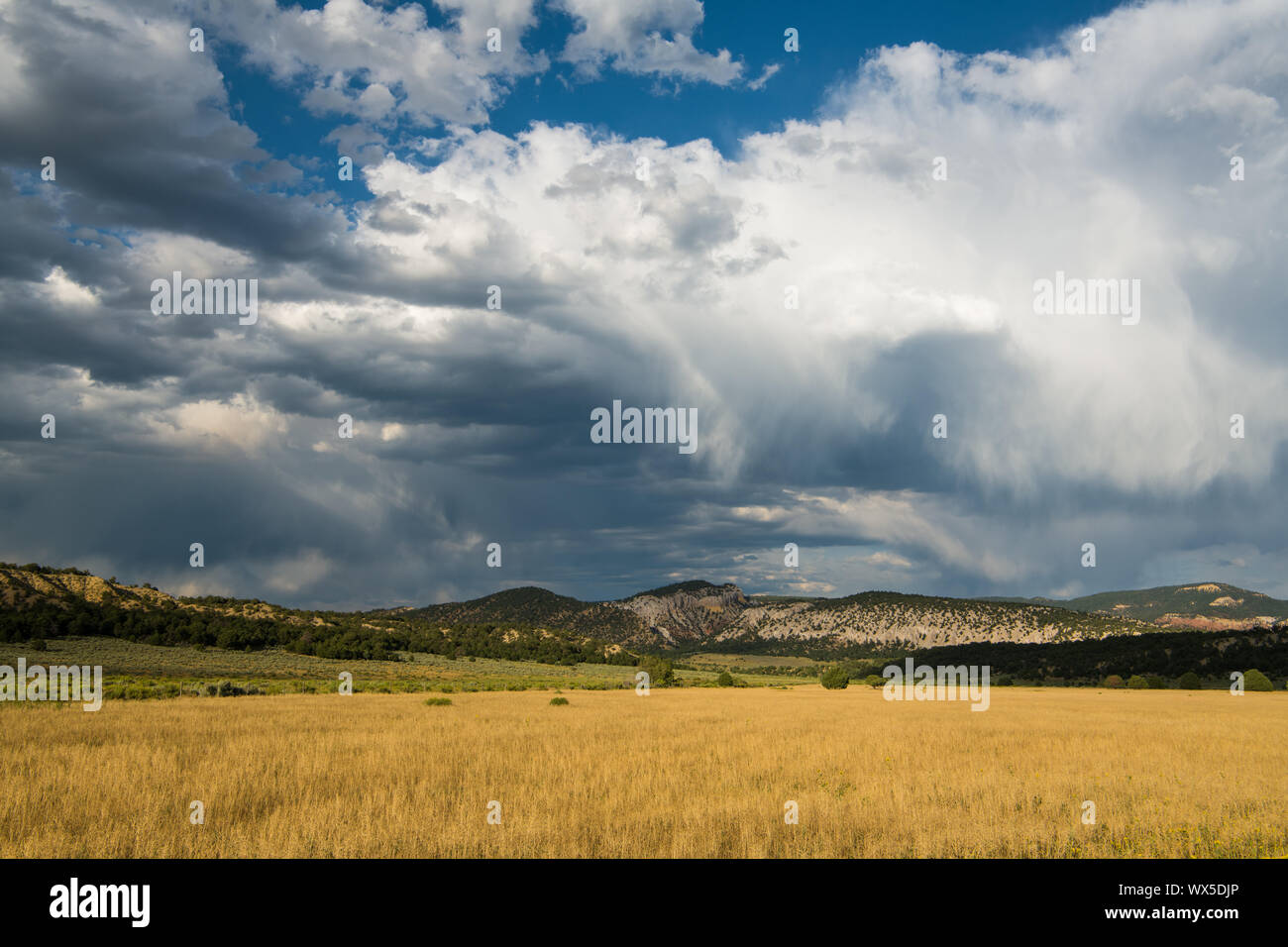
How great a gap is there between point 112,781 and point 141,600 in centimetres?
14061

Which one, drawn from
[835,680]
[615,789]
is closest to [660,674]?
[835,680]

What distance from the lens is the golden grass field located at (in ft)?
38.4

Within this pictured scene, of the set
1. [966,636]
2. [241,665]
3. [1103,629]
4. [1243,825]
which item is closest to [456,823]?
[1243,825]

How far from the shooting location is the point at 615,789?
15953 mm

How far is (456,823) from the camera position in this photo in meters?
12.5

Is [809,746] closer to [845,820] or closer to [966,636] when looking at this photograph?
[845,820]

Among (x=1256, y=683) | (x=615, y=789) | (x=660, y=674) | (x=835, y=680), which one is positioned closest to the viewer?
(x=615, y=789)

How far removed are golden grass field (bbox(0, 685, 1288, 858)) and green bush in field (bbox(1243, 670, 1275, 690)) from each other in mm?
61537

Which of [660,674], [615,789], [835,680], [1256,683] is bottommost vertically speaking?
[660,674]

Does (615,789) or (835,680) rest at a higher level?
(615,789)

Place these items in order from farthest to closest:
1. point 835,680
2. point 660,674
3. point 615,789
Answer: point 660,674 → point 835,680 → point 615,789

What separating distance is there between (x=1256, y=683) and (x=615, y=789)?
91.3m

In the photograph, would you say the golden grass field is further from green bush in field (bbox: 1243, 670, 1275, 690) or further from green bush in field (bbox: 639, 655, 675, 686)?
green bush in field (bbox: 639, 655, 675, 686)

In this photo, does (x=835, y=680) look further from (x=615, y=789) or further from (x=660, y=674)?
(x=615, y=789)
